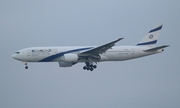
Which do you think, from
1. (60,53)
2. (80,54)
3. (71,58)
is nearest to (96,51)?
(80,54)

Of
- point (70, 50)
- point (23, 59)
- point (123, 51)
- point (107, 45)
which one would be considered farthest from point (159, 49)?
point (23, 59)

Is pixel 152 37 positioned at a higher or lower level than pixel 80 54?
higher

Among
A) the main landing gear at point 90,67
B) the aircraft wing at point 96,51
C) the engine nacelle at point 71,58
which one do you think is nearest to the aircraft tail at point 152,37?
the aircraft wing at point 96,51

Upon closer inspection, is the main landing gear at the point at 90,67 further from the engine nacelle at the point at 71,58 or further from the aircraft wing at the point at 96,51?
the engine nacelle at the point at 71,58

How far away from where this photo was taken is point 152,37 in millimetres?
52125

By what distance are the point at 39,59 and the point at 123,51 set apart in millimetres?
11635

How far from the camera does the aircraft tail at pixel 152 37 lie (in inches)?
2029

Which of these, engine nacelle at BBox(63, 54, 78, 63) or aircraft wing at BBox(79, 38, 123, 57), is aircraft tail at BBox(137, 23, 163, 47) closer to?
aircraft wing at BBox(79, 38, 123, 57)

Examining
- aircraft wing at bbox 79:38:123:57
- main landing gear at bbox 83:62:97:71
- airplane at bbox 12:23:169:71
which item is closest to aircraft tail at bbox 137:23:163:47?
airplane at bbox 12:23:169:71

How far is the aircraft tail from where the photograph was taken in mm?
51531

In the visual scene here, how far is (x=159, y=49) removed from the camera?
161 feet

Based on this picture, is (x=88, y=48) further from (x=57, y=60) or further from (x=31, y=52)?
(x=31, y=52)

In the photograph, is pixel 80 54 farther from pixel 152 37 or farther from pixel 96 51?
pixel 152 37

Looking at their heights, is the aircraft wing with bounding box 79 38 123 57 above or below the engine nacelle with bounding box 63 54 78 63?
above
